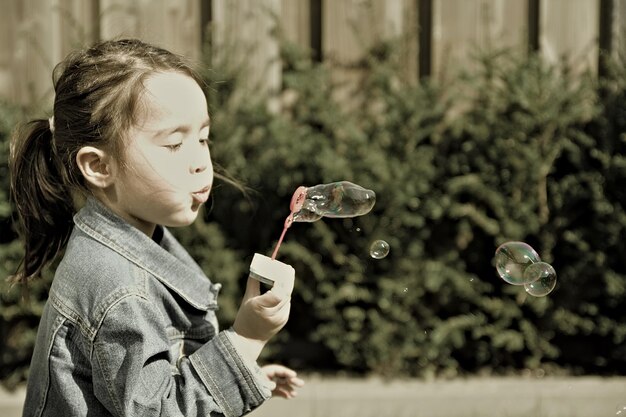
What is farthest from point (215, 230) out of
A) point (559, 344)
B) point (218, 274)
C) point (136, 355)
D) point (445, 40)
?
point (136, 355)

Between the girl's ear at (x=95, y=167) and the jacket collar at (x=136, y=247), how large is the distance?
0.05 meters

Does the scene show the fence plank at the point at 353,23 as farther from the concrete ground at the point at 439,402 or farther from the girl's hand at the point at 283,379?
the girl's hand at the point at 283,379

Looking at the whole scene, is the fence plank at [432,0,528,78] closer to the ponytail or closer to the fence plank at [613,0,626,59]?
the fence plank at [613,0,626,59]

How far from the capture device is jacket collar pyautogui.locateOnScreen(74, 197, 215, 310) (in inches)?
82.7

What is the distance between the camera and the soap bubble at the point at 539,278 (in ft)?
9.84

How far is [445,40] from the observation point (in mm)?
4555

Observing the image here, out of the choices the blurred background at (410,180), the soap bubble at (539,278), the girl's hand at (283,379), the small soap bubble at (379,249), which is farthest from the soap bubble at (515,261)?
the blurred background at (410,180)

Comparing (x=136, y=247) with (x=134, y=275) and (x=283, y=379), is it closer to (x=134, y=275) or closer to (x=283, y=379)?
(x=134, y=275)

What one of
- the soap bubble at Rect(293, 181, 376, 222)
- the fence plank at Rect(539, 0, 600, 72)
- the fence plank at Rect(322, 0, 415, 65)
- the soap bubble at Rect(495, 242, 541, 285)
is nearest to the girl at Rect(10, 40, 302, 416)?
the soap bubble at Rect(293, 181, 376, 222)

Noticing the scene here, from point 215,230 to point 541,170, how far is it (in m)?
1.43

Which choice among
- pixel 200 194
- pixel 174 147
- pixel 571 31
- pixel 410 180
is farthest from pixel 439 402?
pixel 174 147

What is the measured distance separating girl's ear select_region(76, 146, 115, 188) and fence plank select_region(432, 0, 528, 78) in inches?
104

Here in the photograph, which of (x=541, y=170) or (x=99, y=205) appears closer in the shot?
(x=99, y=205)

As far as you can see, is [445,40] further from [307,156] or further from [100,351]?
[100,351]
